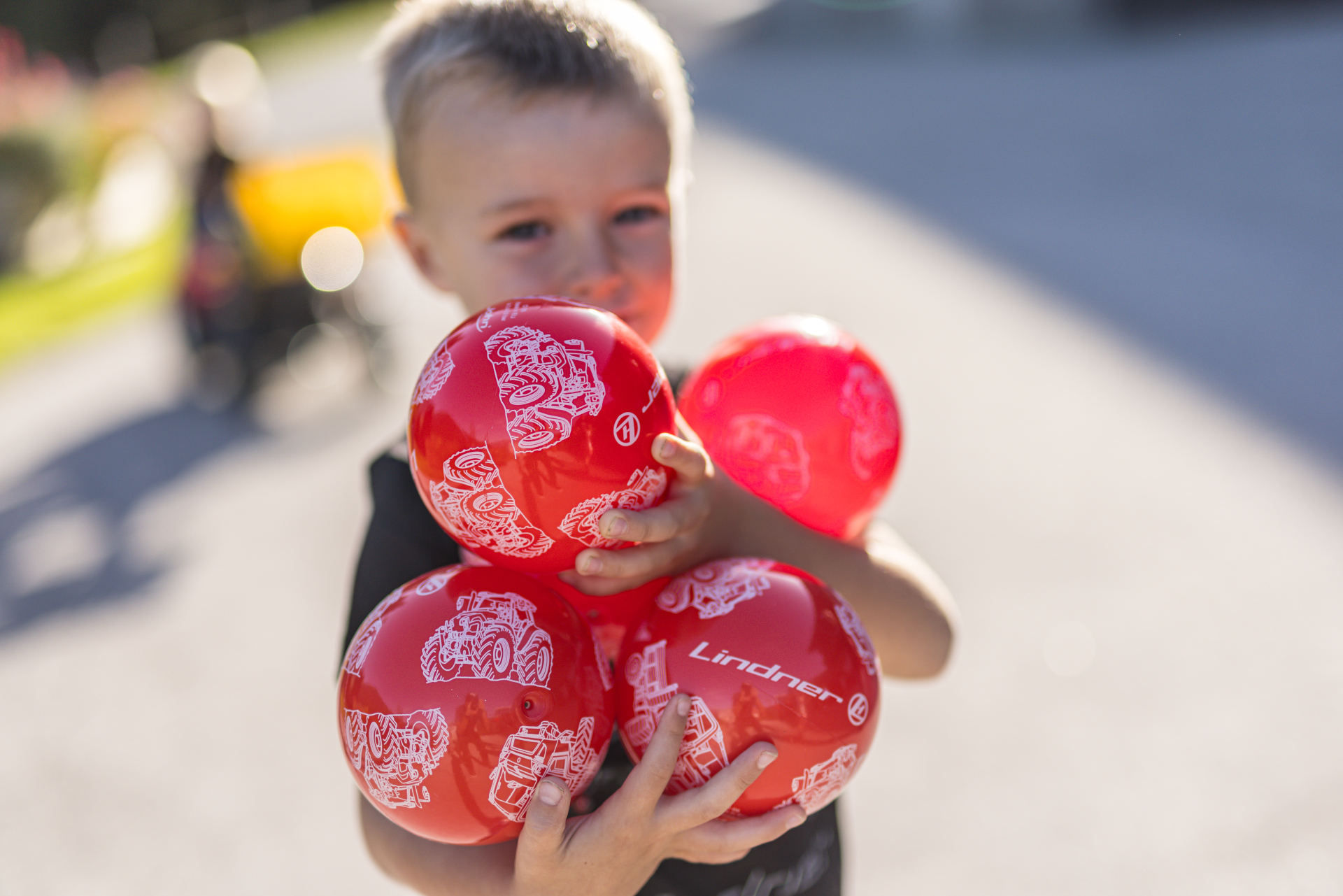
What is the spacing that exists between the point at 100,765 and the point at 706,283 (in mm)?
4880

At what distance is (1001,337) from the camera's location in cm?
591

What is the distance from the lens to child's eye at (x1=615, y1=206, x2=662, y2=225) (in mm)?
1563

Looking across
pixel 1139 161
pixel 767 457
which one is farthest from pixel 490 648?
pixel 1139 161

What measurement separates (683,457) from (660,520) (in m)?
0.08

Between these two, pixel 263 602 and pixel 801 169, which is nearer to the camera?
pixel 263 602

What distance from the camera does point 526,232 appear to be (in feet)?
5.07

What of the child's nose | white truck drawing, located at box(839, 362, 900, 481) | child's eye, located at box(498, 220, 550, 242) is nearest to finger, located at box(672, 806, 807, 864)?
white truck drawing, located at box(839, 362, 900, 481)

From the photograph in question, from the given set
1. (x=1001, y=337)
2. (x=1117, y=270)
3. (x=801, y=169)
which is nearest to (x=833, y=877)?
(x=1001, y=337)

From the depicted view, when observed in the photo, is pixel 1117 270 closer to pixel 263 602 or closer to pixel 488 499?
pixel 263 602

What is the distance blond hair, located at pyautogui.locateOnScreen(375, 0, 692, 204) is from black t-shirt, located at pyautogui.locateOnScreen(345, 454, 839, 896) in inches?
19.9

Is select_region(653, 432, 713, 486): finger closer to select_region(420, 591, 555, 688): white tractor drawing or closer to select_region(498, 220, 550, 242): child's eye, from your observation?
select_region(420, 591, 555, 688): white tractor drawing

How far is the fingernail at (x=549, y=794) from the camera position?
1.19 meters

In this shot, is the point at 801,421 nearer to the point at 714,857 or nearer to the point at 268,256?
the point at 714,857

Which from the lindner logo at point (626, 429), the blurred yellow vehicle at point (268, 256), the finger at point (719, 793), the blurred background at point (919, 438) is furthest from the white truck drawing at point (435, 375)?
the blurred yellow vehicle at point (268, 256)
